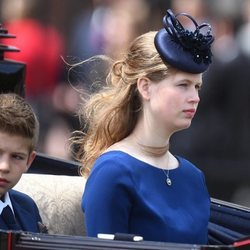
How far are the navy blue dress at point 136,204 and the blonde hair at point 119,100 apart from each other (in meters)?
0.21

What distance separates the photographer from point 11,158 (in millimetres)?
4738

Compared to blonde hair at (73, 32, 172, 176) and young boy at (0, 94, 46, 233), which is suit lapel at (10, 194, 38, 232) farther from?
blonde hair at (73, 32, 172, 176)

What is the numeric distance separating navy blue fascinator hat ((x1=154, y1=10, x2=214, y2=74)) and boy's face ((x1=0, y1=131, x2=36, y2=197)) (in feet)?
2.03

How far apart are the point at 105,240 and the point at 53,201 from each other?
4.01ft

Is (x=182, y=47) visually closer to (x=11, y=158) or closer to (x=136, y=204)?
(x=136, y=204)

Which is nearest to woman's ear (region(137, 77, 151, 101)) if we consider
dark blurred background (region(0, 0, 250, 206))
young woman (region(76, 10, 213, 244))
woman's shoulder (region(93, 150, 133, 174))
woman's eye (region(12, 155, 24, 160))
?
young woman (region(76, 10, 213, 244))

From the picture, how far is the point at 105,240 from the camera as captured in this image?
14.1 ft

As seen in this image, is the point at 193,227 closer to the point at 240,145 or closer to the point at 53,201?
the point at 53,201

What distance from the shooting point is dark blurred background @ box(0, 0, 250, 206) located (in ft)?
35.4

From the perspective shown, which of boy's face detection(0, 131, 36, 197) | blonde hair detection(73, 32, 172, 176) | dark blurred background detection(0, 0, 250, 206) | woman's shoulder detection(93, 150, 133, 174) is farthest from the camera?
dark blurred background detection(0, 0, 250, 206)

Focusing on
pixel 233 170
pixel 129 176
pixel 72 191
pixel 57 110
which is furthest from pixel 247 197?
pixel 129 176

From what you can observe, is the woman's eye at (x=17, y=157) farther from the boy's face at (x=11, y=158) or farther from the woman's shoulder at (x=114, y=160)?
the woman's shoulder at (x=114, y=160)

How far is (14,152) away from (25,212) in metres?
0.30

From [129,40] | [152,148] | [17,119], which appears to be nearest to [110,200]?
[152,148]
